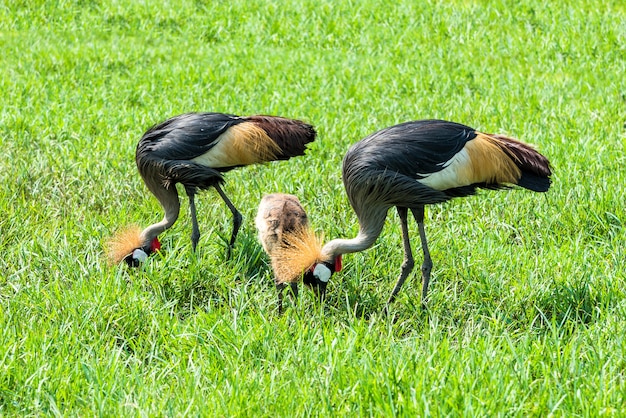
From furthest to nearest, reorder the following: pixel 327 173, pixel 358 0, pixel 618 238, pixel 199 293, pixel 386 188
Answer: pixel 358 0 → pixel 327 173 → pixel 618 238 → pixel 199 293 → pixel 386 188

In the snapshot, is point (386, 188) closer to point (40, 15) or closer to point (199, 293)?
point (199, 293)

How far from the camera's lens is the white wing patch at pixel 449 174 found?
16.4 feet

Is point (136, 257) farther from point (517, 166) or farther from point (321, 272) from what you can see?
point (517, 166)

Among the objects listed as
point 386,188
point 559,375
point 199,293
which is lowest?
point 199,293

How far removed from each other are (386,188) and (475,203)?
190 centimetres

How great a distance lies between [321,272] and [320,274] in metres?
0.01

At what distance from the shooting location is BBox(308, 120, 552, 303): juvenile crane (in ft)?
16.2

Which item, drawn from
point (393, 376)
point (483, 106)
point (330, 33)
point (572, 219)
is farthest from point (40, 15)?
point (393, 376)

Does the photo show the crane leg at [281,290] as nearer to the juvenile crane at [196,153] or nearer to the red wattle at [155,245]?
the juvenile crane at [196,153]

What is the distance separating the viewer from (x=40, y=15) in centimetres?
1277

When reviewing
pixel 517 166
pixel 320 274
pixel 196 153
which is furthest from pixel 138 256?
pixel 517 166

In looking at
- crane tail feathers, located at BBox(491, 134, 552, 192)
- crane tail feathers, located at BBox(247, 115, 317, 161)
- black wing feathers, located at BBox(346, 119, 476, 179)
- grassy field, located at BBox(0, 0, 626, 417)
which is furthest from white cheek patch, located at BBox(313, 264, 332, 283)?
crane tail feathers, located at BBox(491, 134, 552, 192)

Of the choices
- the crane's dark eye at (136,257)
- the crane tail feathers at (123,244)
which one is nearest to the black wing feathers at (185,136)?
the crane tail feathers at (123,244)

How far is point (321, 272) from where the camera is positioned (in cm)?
506
